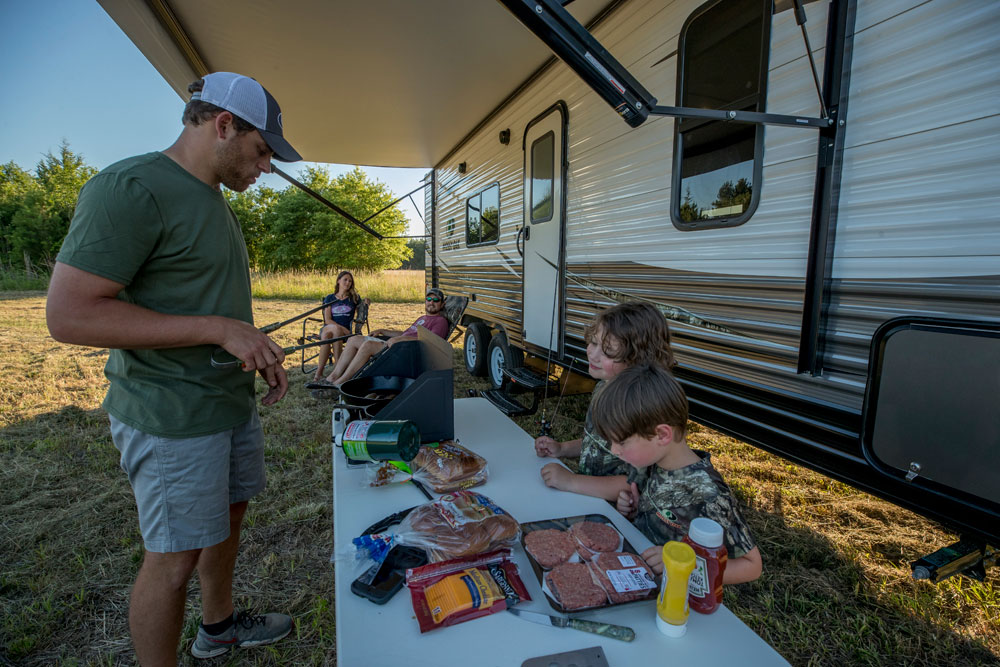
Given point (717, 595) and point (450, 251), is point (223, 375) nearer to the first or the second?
point (717, 595)

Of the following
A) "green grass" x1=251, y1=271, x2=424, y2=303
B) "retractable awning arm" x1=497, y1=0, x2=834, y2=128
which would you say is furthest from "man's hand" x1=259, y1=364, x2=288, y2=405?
"green grass" x1=251, y1=271, x2=424, y2=303

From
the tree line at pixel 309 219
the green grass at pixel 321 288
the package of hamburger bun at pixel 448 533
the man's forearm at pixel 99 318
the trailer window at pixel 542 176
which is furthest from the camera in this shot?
the tree line at pixel 309 219

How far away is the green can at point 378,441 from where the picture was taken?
1.31 metres

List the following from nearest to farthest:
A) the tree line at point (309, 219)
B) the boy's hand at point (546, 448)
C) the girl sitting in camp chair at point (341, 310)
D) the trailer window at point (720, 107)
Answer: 1. the boy's hand at point (546, 448)
2. the trailer window at point (720, 107)
3. the girl sitting in camp chair at point (341, 310)
4. the tree line at point (309, 219)

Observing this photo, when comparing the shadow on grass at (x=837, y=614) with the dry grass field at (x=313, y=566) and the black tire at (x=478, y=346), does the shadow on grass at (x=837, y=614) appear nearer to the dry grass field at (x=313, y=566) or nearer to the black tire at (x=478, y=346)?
the dry grass field at (x=313, y=566)

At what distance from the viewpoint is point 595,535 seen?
106 centimetres

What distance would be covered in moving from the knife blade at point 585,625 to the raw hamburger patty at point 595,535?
A: 0.54 ft

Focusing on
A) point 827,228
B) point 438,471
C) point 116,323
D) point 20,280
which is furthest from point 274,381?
point 20,280

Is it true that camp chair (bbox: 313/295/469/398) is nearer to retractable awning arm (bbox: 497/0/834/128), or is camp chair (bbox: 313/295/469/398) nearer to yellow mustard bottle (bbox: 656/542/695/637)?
retractable awning arm (bbox: 497/0/834/128)

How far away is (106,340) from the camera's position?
3.80ft

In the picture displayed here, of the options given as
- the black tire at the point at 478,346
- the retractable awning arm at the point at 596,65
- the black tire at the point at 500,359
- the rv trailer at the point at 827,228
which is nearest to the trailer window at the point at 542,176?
the rv trailer at the point at 827,228

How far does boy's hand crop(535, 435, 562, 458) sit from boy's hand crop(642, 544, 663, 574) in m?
0.63

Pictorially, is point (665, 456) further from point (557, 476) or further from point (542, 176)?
point (542, 176)

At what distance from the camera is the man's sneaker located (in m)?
1.80
